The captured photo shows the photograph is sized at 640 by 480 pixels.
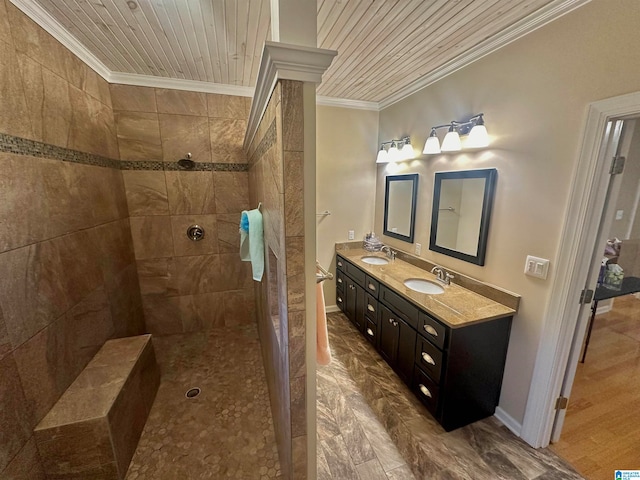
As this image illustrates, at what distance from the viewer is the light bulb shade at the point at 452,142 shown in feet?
6.46

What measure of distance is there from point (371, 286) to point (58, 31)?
291cm

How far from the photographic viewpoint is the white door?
1.28m

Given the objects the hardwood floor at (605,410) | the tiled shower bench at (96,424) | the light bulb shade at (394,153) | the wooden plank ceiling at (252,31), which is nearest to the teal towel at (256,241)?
the tiled shower bench at (96,424)

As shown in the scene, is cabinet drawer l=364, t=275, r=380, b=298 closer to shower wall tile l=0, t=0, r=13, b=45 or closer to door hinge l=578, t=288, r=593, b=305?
door hinge l=578, t=288, r=593, b=305

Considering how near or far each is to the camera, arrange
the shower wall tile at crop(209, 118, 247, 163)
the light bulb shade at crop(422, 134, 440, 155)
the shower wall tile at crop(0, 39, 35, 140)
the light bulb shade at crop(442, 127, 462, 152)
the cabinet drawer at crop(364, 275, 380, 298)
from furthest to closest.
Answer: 1. the shower wall tile at crop(209, 118, 247, 163)
2. the cabinet drawer at crop(364, 275, 380, 298)
3. the light bulb shade at crop(422, 134, 440, 155)
4. the light bulb shade at crop(442, 127, 462, 152)
5. the shower wall tile at crop(0, 39, 35, 140)

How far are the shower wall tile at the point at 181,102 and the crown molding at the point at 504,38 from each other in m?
2.06

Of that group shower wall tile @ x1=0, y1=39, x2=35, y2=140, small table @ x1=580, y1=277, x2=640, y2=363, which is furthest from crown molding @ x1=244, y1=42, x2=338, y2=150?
small table @ x1=580, y1=277, x2=640, y2=363

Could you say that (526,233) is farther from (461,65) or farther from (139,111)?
(139,111)

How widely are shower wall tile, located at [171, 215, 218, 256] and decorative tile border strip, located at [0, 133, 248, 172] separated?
51cm

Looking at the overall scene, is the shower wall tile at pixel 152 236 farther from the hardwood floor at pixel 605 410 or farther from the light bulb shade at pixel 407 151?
the hardwood floor at pixel 605 410

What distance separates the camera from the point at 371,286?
2477 mm

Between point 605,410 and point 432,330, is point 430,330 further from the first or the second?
point 605,410

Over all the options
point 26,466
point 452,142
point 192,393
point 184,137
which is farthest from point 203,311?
point 452,142

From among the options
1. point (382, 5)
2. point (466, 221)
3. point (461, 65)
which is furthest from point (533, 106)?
point (382, 5)
